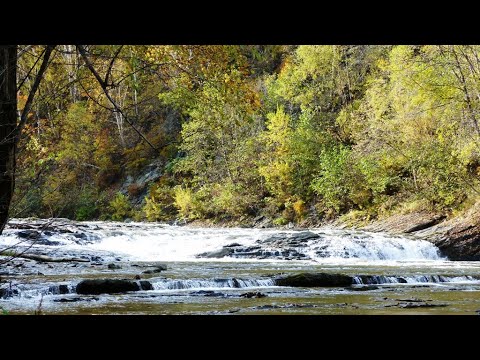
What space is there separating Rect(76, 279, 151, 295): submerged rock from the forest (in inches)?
110

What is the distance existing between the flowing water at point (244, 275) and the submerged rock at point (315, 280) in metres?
0.19

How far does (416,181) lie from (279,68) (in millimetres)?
20632

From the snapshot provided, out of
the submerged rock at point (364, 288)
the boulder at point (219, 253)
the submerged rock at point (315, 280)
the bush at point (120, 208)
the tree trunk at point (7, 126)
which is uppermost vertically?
the tree trunk at point (7, 126)

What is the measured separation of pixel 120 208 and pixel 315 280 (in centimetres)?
2855

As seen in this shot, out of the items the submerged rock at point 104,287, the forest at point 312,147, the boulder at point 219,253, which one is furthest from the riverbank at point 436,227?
the submerged rock at point 104,287

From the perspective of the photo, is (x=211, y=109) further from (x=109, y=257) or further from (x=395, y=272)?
(x=109, y=257)

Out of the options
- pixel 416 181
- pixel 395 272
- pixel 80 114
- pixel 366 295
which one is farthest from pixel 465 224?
pixel 80 114

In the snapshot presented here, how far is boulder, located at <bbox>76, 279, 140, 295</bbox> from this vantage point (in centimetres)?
991

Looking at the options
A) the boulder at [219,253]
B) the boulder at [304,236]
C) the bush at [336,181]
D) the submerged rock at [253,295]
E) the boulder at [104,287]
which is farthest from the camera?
the bush at [336,181]

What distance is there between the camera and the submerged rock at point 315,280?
35.6 ft

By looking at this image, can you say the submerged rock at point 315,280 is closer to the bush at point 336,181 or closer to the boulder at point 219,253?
the boulder at point 219,253

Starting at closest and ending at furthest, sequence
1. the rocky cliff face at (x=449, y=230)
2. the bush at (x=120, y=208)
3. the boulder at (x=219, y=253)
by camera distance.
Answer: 1. the rocky cliff face at (x=449, y=230)
2. the boulder at (x=219, y=253)
3. the bush at (x=120, y=208)

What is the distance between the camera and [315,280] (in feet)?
35.7

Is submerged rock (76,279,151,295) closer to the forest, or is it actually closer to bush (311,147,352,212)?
the forest
